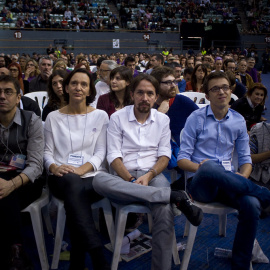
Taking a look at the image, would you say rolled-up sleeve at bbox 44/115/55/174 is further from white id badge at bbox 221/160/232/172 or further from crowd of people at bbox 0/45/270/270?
white id badge at bbox 221/160/232/172

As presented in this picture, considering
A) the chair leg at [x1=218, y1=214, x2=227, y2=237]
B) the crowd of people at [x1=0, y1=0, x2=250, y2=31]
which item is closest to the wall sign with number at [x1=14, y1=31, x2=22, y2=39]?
the crowd of people at [x1=0, y1=0, x2=250, y2=31]

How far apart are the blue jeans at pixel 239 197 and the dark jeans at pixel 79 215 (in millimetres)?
684

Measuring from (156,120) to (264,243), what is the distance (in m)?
1.24

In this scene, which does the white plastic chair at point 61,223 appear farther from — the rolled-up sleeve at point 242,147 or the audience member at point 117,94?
the audience member at point 117,94

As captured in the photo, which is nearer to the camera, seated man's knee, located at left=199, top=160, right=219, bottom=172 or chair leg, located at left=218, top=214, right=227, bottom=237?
seated man's knee, located at left=199, top=160, right=219, bottom=172

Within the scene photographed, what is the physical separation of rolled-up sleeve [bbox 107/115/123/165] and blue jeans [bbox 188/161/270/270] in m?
0.60

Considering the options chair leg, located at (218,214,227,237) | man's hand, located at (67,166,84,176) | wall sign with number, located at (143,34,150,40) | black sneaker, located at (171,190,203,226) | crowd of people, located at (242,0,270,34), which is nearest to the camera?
black sneaker, located at (171,190,203,226)

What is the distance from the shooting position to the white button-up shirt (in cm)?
216

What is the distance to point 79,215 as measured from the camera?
178 cm

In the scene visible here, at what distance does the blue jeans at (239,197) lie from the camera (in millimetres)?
1717

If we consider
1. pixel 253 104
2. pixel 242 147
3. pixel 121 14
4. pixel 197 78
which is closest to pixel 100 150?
pixel 242 147

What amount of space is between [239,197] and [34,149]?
1365 mm

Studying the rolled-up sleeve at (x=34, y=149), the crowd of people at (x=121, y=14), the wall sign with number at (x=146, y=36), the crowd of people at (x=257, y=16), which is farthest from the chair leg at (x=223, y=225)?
the crowd of people at (x=257, y=16)

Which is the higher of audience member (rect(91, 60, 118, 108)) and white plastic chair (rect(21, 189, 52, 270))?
audience member (rect(91, 60, 118, 108))
